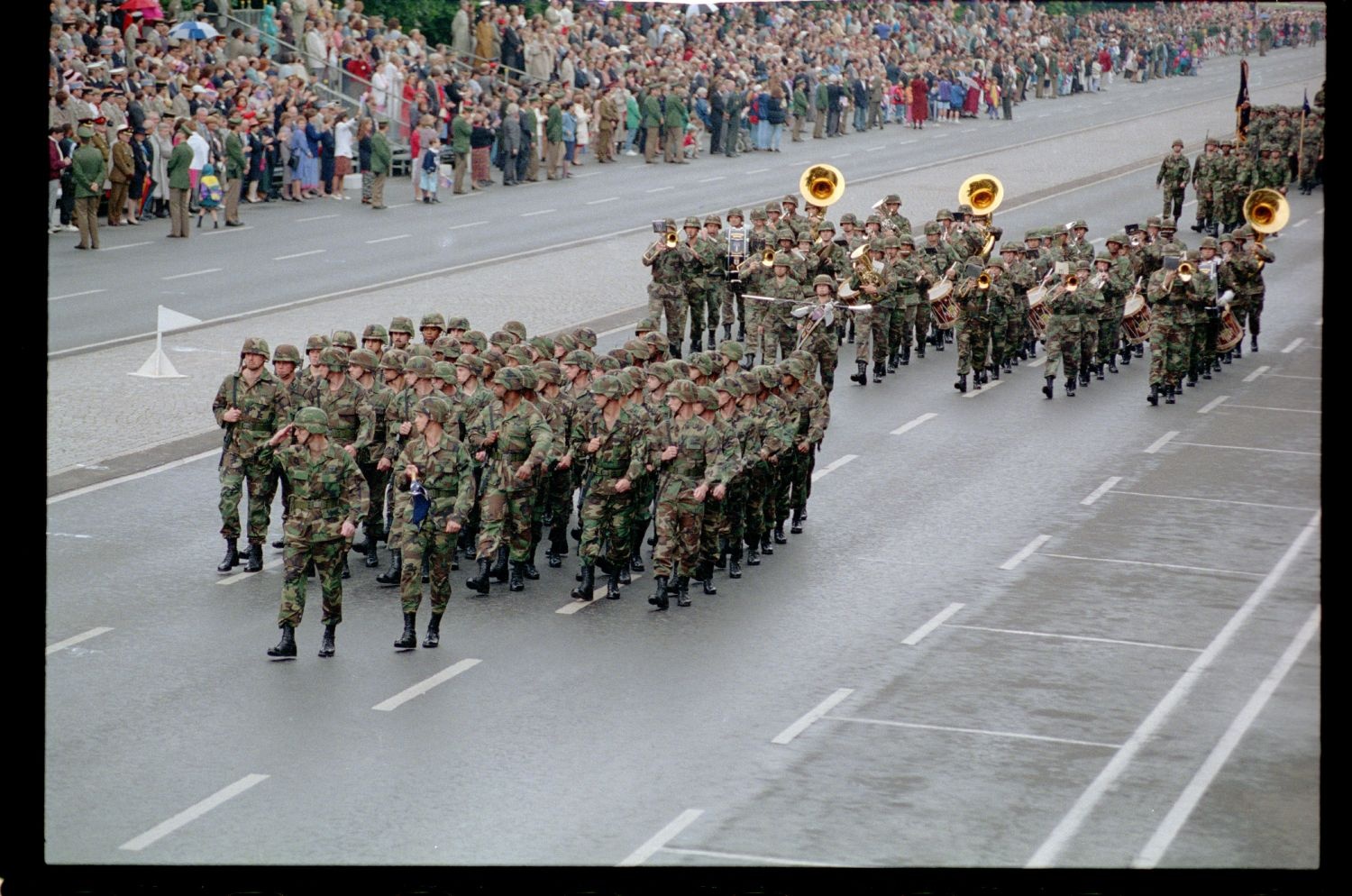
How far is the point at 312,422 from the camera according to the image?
17.1 m

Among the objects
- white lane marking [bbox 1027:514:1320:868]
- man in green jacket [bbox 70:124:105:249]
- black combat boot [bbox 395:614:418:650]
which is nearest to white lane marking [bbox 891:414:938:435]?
white lane marking [bbox 1027:514:1320:868]

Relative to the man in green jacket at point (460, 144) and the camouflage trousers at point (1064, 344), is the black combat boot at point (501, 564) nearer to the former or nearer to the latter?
the camouflage trousers at point (1064, 344)

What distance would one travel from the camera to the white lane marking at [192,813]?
13.1m

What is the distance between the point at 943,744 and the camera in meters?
15.5

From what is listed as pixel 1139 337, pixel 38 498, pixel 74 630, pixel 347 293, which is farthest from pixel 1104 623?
pixel 347 293

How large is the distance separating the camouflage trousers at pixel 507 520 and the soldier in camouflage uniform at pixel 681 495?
3.77 feet

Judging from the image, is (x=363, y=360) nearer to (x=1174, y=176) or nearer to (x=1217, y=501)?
(x=1217, y=501)

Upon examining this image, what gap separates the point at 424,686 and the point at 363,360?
14.4 ft

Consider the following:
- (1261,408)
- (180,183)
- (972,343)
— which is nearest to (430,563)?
(972,343)

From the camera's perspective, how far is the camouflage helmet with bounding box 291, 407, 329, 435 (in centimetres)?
1709

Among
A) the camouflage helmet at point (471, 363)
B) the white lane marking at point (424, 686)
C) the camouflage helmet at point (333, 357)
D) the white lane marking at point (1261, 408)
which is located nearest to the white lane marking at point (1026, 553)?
the camouflage helmet at point (471, 363)

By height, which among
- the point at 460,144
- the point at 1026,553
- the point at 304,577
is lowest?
the point at 1026,553

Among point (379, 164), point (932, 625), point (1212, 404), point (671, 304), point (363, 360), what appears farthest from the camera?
point (379, 164)

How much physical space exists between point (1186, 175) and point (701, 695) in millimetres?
29798
